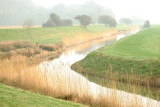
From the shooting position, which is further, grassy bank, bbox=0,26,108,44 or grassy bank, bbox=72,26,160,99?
grassy bank, bbox=0,26,108,44

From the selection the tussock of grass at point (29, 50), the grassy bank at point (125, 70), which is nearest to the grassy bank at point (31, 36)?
the tussock of grass at point (29, 50)

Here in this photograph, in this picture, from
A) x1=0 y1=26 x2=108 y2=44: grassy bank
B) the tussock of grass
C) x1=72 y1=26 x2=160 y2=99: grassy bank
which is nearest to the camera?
x1=72 y1=26 x2=160 y2=99: grassy bank

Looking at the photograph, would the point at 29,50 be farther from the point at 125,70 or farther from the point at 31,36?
the point at 31,36

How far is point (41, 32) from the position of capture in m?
63.6

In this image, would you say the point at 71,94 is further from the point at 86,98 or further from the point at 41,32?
the point at 41,32

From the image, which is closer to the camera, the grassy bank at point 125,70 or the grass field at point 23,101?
the grass field at point 23,101

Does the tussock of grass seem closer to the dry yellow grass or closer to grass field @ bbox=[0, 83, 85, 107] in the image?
the dry yellow grass

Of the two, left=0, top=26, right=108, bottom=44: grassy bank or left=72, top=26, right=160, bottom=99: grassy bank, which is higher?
left=0, top=26, right=108, bottom=44: grassy bank

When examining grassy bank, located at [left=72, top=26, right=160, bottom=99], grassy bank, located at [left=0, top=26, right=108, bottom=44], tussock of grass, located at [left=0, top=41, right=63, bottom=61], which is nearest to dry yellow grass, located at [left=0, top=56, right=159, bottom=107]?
grassy bank, located at [left=72, top=26, right=160, bottom=99]

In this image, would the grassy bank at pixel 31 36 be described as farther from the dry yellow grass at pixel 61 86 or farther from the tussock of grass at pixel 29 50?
the dry yellow grass at pixel 61 86

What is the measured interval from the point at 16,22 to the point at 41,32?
469 ft

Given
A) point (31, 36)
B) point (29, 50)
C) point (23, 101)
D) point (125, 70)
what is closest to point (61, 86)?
point (23, 101)

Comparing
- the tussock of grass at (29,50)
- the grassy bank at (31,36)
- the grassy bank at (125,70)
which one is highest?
the grassy bank at (31,36)

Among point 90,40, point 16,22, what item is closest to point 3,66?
point 90,40
